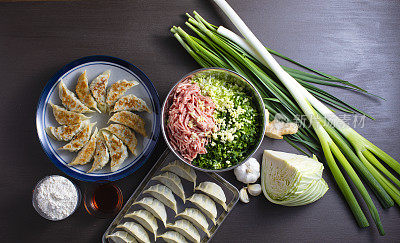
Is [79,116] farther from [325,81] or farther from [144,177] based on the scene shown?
[325,81]

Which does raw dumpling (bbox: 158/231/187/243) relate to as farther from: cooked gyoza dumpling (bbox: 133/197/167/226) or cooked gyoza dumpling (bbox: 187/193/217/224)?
cooked gyoza dumpling (bbox: 187/193/217/224)

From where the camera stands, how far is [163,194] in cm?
180

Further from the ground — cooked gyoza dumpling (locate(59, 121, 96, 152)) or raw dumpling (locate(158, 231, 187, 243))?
cooked gyoza dumpling (locate(59, 121, 96, 152))

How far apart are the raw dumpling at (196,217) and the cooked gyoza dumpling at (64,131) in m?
0.86

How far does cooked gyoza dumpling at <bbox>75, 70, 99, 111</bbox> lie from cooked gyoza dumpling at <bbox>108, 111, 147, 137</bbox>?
7.1 inches

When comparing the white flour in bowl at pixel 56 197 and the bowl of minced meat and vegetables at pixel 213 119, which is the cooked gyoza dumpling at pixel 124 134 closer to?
the bowl of minced meat and vegetables at pixel 213 119

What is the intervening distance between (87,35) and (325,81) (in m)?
1.71

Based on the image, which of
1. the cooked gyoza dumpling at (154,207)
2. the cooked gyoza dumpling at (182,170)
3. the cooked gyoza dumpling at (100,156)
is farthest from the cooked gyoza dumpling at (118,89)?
the cooked gyoza dumpling at (154,207)

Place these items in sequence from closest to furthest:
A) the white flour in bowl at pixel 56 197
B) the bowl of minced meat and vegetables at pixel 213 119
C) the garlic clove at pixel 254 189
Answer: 1. the bowl of minced meat and vegetables at pixel 213 119
2. the white flour in bowl at pixel 56 197
3. the garlic clove at pixel 254 189

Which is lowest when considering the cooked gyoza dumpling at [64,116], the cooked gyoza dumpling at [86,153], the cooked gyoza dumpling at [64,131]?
the cooked gyoza dumpling at [86,153]

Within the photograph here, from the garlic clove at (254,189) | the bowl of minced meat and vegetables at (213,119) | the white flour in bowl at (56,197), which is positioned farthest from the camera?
the garlic clove at (254,189)

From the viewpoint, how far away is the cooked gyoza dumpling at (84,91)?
5.91 feet

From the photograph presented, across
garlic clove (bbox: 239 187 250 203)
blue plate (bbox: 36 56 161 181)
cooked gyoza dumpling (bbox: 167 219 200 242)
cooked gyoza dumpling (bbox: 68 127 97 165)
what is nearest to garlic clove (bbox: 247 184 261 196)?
garlic clove (bbox: 239 187 250 203)

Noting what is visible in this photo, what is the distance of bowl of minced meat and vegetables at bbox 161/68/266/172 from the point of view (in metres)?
1.57
